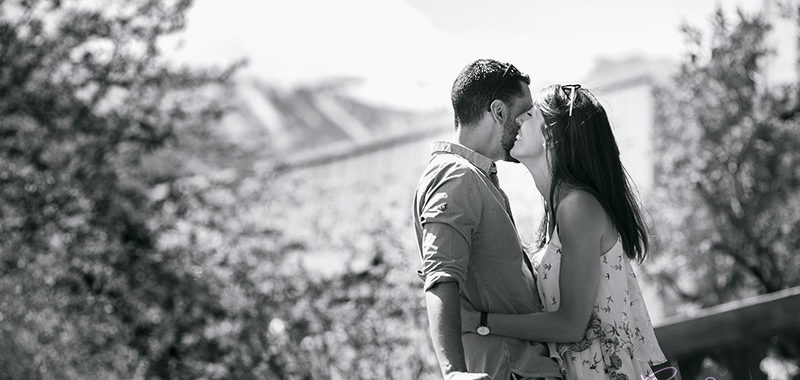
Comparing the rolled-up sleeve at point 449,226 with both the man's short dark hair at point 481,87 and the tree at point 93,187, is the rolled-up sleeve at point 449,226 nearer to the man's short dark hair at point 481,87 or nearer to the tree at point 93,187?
the man's short dark hair at point 481,87

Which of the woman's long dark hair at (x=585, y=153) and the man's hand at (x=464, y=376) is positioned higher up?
the woman's long dark hair at (x=585, y=153)

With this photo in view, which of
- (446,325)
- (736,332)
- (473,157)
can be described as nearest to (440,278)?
(446,325)

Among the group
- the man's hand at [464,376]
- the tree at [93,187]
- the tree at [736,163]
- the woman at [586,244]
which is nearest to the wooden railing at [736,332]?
the woman at [586,244]

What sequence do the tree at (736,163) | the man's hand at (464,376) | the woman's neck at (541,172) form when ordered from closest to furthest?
the man's hand at (464,376), the woman's neck at (541,172), the tree at (736,163)

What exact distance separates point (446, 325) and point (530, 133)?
0.70 m

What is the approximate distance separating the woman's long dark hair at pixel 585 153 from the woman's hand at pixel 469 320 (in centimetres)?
41

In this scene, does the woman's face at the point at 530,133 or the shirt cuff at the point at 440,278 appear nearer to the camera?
the shirt cuff at the point at 440,278

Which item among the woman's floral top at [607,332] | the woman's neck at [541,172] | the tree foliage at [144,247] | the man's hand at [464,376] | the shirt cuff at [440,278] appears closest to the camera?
the man's hand at [464,376]

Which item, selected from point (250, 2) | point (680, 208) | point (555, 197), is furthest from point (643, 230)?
point (250, 2)

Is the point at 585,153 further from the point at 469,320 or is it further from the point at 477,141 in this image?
the point at 469,320

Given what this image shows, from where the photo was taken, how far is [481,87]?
327 centimetres

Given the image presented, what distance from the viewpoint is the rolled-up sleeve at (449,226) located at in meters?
3.03

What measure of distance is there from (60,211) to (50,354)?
1.58m

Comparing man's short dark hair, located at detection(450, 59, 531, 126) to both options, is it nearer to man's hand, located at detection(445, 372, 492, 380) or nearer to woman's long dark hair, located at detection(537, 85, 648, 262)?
woman's long dark hair, located at detection(537, 85, 648, 262)
